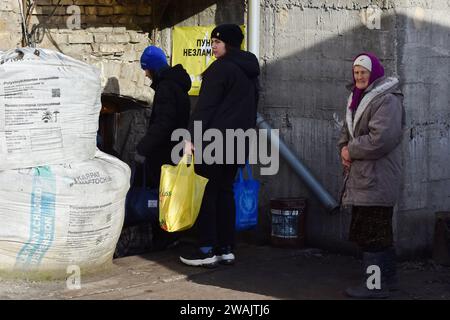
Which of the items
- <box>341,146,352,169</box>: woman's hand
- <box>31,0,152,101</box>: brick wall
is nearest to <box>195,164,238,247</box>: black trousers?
<box>341,146,352,169</box>: woman's hand

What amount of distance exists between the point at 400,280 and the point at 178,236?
217cm

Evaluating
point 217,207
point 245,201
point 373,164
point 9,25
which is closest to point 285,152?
point 245,201

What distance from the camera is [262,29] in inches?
290

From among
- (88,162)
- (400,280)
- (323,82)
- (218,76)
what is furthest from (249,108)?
(400,280)

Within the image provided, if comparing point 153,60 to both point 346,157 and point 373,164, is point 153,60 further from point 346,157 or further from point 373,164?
point 373,164

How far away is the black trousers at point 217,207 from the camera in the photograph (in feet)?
21.3

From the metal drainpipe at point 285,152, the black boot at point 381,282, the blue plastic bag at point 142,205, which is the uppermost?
the metal drainpipe at point 285,152

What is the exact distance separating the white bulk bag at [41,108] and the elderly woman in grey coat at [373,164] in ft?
6.43

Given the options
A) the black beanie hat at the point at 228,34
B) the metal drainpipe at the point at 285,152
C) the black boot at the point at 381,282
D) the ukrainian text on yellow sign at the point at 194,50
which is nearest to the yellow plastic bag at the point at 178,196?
the black beanie hat at the point at 228,34

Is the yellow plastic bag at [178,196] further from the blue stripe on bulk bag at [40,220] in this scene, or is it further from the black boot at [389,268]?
the black boot at [389,268]

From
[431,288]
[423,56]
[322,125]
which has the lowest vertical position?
[431,288]

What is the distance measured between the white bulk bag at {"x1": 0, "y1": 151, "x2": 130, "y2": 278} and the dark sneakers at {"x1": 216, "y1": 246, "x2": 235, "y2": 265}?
935 millimetres

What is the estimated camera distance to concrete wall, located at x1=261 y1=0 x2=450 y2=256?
6527 mm

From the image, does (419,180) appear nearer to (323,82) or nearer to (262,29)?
(323,82)
